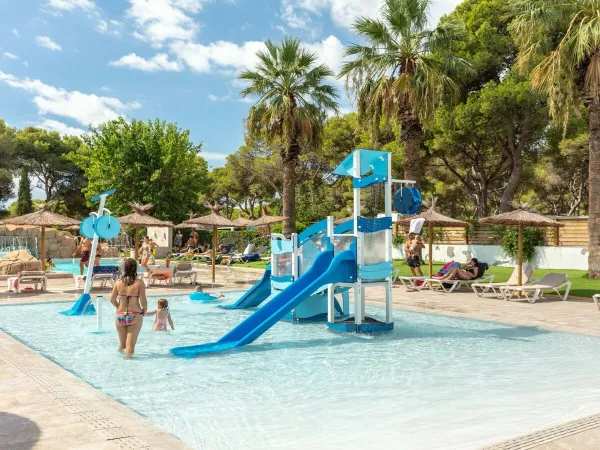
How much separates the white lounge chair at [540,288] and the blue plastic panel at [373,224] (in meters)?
5.25

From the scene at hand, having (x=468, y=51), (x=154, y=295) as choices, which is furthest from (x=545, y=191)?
(x=154, y=295)

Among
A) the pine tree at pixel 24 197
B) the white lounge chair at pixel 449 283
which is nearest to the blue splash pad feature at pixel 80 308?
the white lounge chair at pixel 449 283

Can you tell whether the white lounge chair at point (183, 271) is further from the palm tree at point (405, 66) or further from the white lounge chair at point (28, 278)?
the palm tree at point (405, 66)

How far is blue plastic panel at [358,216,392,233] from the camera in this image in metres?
9.64

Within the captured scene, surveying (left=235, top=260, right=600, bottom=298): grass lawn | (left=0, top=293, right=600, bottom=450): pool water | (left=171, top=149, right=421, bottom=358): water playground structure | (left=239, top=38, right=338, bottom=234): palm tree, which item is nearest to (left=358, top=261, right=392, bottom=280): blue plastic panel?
(left=171, top=149, right=421, bottom=358): water playground structure

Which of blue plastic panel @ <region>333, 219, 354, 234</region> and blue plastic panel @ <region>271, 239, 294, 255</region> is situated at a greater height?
blue plastic panel @ <region>333, 219, 354, 234</region>

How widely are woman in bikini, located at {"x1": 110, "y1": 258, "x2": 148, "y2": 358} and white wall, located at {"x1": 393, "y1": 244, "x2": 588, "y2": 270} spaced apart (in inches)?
707

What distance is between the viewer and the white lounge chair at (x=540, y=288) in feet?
43.9

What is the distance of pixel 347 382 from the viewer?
21.9 ft

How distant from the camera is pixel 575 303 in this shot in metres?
13.2

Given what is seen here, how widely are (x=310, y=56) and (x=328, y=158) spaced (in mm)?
17810

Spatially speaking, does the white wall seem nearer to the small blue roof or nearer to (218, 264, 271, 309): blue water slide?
(218, 264, 271, 309): blue water slide

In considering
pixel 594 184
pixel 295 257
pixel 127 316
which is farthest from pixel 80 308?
pixel 594 184

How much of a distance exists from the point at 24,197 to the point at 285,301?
4924cm
